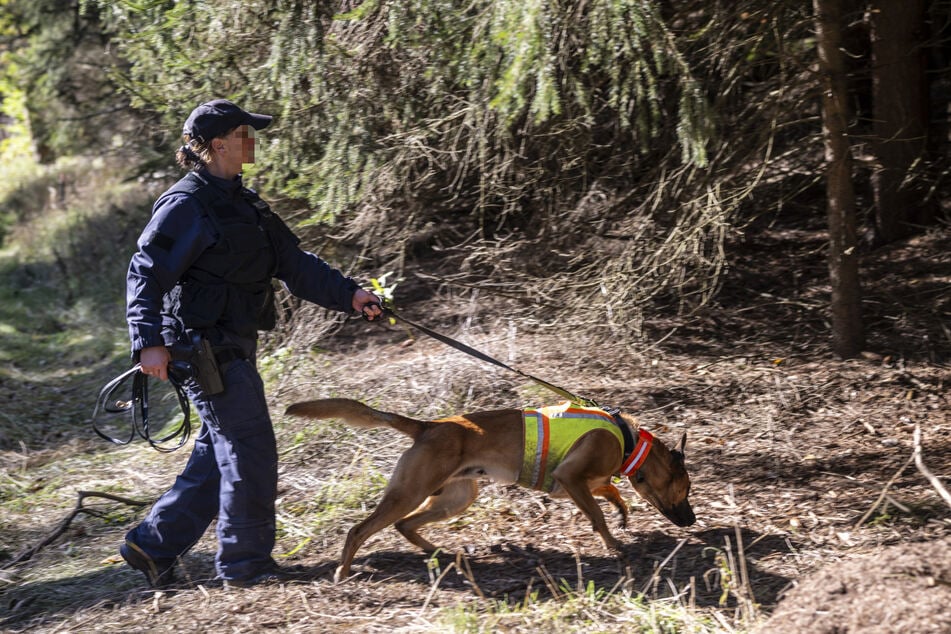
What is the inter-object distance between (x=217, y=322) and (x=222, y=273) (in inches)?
10.0

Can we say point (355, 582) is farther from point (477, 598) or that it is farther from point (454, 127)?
point (454, 127)

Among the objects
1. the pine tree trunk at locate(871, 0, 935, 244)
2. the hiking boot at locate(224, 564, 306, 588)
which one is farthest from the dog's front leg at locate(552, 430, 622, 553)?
the pine tree trunk at locate(871, 0, 935, 244)

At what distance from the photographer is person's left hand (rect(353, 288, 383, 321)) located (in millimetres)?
4941

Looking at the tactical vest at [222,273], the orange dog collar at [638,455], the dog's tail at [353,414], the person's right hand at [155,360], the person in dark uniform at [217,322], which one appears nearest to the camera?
the person's right hand at [155,360]

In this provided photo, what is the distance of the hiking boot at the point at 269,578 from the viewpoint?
15.2 ft

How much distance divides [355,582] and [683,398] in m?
3.37

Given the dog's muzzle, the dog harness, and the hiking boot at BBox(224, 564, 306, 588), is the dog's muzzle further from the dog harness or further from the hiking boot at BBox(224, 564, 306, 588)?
the hiking boot at BBox(224, 564, 306, 588)

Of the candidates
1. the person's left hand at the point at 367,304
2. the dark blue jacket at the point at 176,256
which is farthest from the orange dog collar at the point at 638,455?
the dark blue jacket at the point at 176,256

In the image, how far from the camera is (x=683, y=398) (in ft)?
23.3

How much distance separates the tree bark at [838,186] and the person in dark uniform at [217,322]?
406 cm

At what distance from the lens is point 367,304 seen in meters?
4.97

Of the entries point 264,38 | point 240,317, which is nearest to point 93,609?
point 240,317

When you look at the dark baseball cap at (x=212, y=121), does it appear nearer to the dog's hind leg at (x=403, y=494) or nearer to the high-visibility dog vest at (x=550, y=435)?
the dog's hind leg at (x=403, y=494)

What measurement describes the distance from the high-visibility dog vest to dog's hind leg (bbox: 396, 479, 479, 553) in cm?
39
